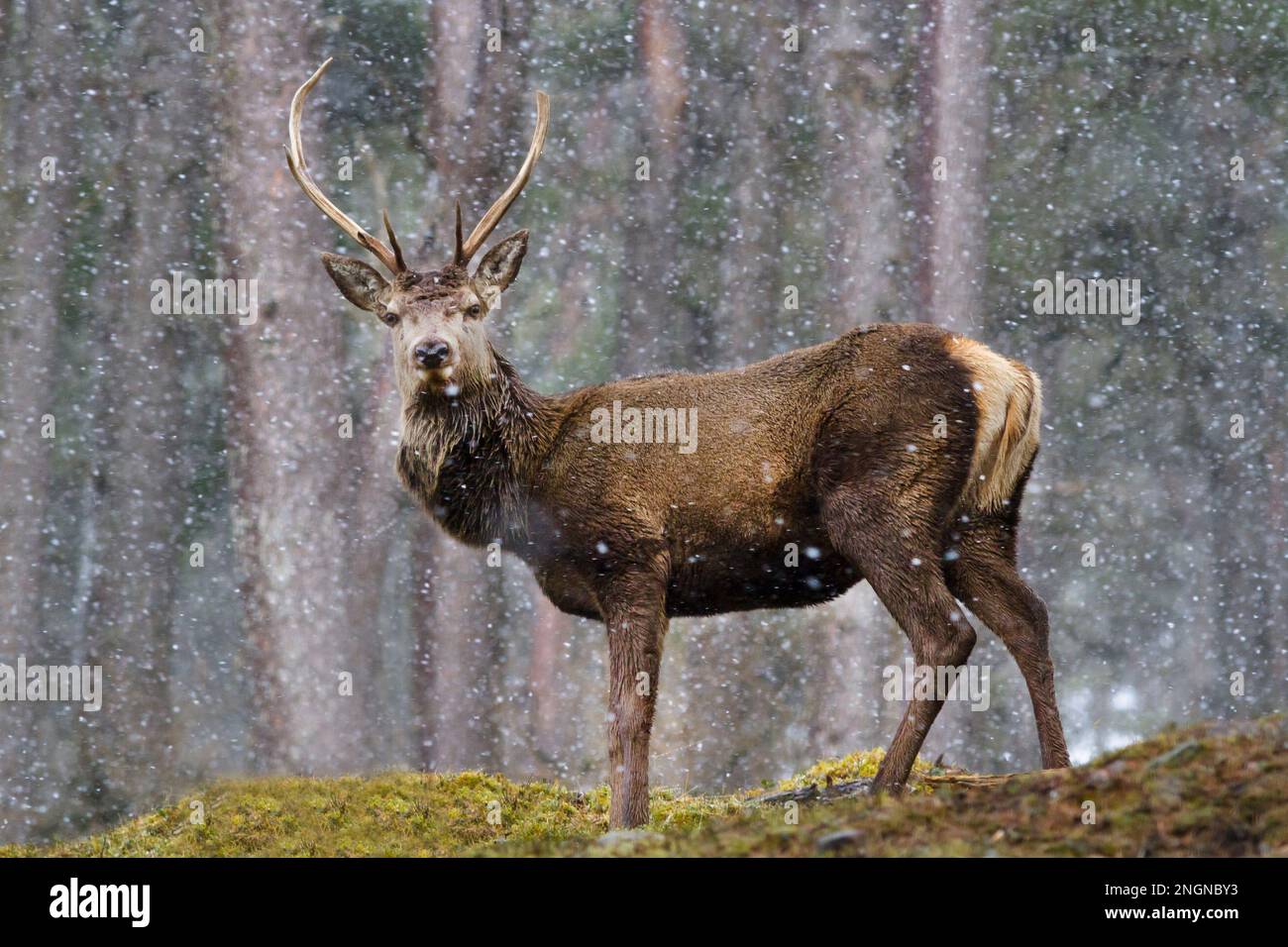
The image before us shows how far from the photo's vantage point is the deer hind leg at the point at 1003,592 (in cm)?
828

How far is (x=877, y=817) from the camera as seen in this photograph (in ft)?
20.3

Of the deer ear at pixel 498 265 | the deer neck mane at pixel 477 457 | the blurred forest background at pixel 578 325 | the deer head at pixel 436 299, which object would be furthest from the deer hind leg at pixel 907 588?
the blurred forest background at pixel 578 325

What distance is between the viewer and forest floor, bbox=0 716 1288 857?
559 centimetres

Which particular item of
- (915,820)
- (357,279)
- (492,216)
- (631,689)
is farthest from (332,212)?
(915,820)

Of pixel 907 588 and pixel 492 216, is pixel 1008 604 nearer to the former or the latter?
pixel 907 588

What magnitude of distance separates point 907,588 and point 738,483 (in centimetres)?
114

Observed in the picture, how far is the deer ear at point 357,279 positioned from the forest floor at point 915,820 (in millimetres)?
3220

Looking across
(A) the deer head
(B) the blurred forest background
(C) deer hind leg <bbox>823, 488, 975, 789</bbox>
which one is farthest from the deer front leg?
(B) the blurred forest background

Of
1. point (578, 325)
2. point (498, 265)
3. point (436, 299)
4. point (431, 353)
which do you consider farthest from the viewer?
point (578, 325)

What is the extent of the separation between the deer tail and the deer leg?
8.7 inches

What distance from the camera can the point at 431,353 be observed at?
27.0 feet
